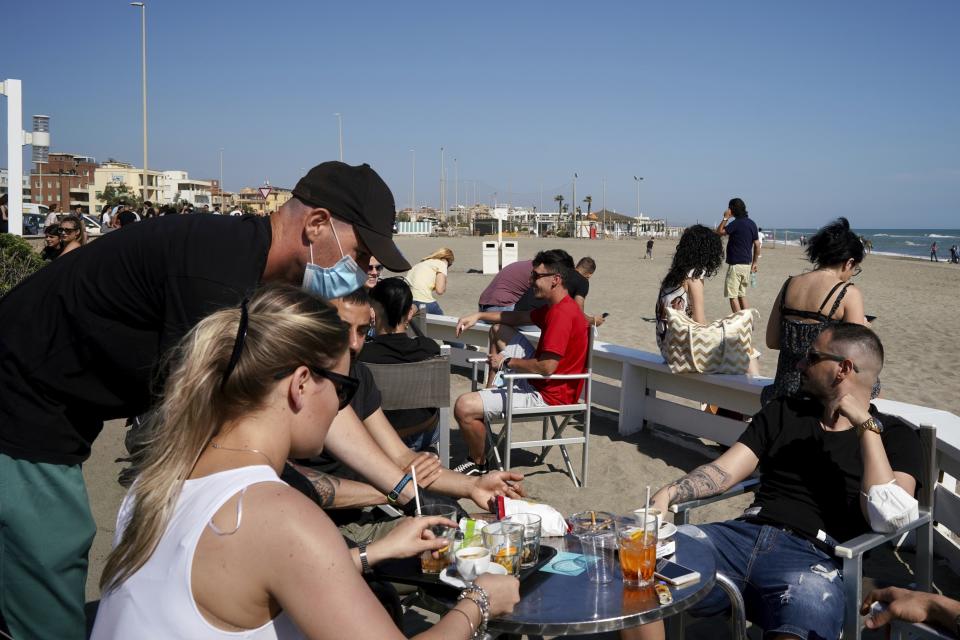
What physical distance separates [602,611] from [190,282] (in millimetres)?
1329

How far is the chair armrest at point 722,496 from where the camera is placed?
123 inches

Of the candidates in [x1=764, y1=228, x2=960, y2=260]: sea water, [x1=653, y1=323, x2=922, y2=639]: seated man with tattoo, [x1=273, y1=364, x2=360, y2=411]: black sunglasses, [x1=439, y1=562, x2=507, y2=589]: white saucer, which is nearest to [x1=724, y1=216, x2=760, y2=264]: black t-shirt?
[x1=653, y1=323, x2=922, y2=639]: seated man with tattoo

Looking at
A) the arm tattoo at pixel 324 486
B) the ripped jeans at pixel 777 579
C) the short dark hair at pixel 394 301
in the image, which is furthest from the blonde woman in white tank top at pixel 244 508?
the short dark hair at pixel 394 301

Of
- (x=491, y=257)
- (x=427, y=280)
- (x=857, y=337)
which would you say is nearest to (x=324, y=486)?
(x=857, y=337)

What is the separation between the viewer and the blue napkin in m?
2.24

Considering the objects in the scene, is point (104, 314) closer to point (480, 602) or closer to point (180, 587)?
point (180, 587)

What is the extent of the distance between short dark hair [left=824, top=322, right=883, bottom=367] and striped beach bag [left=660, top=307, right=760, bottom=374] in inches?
99.0

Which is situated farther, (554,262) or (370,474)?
(554,262)

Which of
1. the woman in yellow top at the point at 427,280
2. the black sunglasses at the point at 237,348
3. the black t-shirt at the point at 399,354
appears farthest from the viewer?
the woman in yellow top at the point at 427,280

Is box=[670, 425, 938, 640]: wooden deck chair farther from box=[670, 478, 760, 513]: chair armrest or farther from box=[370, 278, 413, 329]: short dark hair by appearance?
box=[370, 278, 413, 329]: short dark hair

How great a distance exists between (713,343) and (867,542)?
3.09 meters

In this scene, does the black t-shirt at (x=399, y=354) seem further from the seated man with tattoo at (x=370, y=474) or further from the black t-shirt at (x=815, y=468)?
the black t-shirt at (x=815, y=468)

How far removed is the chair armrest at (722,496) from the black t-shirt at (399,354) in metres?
1.98

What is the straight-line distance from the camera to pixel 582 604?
6.70 ft
